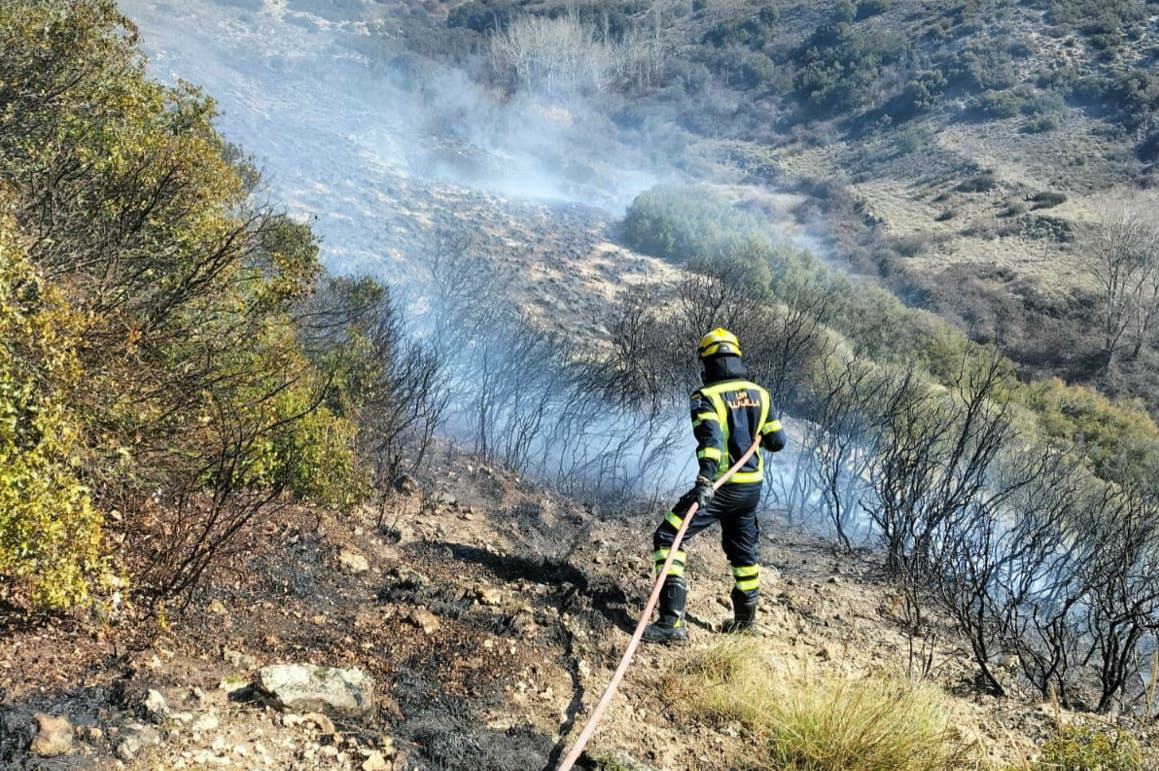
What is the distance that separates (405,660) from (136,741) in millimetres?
1509

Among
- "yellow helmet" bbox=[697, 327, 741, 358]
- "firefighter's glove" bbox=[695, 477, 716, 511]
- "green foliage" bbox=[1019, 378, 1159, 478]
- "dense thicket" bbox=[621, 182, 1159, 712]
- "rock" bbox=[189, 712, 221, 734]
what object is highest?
"yellow helmet" bbox=[697, 327, 741, 358]

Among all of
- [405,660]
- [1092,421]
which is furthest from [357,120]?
[405,660]

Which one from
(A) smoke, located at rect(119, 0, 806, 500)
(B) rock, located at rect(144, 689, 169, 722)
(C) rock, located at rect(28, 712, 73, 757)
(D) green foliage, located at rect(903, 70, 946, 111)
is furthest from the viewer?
(D) green foliage, located at rect(903, 70, 946, 111)

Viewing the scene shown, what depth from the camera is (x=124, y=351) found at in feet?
14.6

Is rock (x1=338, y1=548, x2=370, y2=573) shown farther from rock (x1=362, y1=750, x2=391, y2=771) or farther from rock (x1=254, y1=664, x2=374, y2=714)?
rock (x1=362, y1=750, x2=391, y2=771)

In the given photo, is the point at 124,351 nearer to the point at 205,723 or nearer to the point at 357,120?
the point at 205,723

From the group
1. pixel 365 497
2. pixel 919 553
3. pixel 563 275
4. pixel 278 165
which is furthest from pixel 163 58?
pixel 919 553

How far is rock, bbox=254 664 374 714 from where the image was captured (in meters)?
3.14

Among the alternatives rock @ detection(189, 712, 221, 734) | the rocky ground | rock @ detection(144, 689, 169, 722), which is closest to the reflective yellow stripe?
the rocky ground

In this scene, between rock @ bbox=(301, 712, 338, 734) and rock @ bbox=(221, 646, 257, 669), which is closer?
rock @ bbox=(301, 712, 338, 734)

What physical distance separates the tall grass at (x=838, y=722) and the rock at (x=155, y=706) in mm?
2428

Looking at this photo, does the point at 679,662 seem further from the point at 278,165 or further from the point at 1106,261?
the point at 1106,261

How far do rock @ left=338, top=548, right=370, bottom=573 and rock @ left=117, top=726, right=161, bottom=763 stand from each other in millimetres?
2561

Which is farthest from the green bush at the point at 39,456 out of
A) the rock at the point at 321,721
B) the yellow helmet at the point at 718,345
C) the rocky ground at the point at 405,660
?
the yellow helmet at the point at 718,345
